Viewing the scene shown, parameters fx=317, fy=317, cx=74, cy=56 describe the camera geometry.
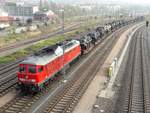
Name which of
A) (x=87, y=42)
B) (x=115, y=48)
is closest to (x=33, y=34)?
(x=115, y=48)

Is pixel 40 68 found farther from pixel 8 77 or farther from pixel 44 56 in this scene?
pixel 8 77

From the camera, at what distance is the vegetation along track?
28719mm

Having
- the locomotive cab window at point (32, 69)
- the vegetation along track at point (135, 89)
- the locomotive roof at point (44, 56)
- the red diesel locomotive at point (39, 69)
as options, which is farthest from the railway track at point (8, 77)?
the vegetation along track at point (135, 89)

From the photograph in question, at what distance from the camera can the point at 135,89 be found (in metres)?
35.2

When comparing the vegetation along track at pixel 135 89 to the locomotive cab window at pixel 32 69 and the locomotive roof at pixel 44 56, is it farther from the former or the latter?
the locomotive cab window at pixel 32 69

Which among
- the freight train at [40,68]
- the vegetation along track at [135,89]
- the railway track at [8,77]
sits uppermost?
the freight train at [40,68]

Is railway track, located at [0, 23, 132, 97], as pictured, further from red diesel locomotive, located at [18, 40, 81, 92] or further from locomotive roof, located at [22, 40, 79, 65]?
locomotive roof, located at [22, 40, 79, 65]

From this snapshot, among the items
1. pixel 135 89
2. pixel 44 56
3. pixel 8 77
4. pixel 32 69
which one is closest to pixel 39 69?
pixel 32 69

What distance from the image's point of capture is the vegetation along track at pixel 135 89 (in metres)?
28.7

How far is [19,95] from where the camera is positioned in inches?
1226

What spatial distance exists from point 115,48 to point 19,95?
38.3 metres

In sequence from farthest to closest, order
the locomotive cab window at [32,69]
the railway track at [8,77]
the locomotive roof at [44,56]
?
the railway track at [8,77], the locomotive roof at [44,56], the locomotive cab window at [32,69]

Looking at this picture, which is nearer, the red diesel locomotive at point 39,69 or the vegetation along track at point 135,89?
the vegetation along track at point 135,89

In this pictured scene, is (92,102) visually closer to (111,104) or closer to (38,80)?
(111,104)
